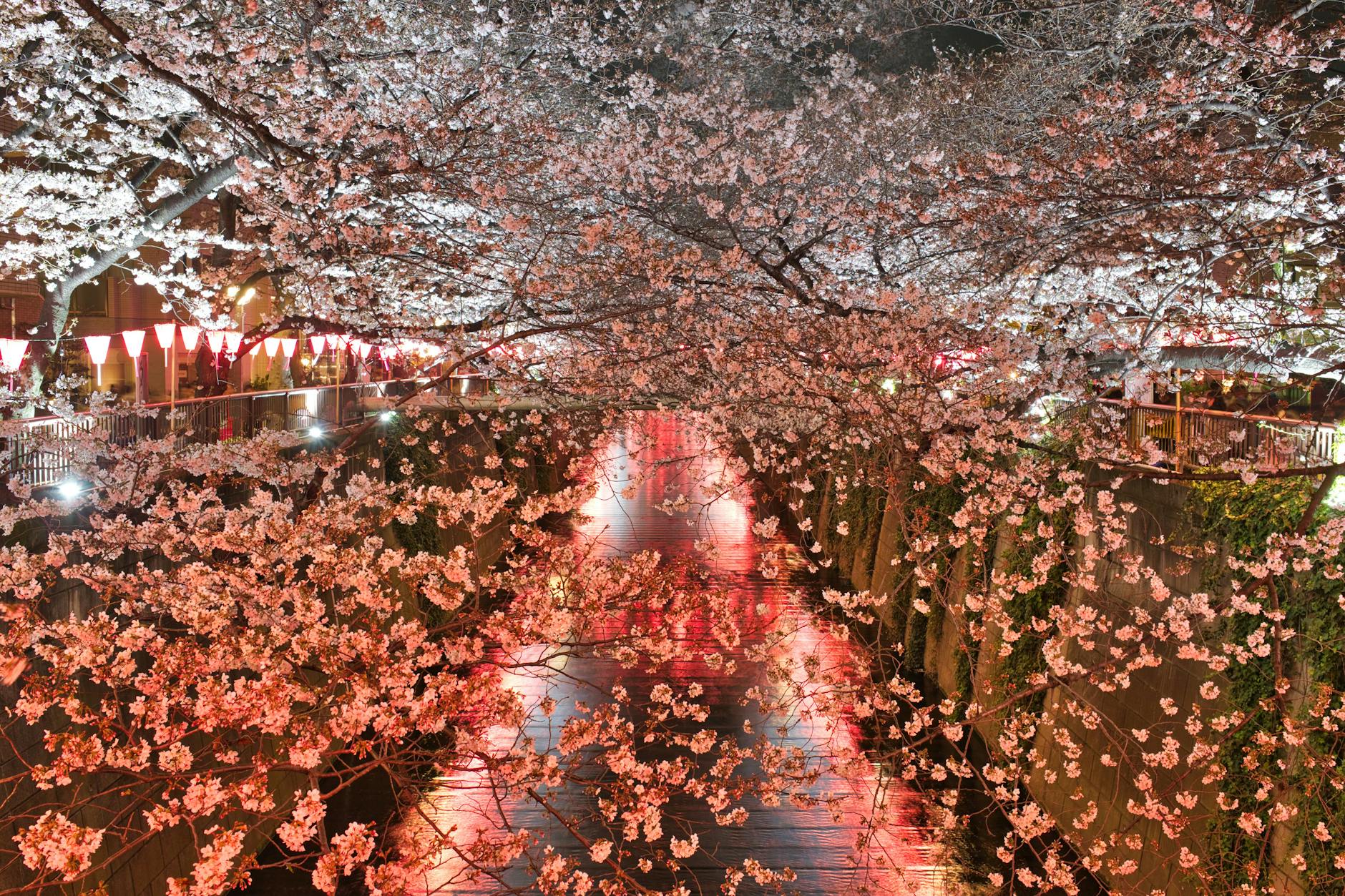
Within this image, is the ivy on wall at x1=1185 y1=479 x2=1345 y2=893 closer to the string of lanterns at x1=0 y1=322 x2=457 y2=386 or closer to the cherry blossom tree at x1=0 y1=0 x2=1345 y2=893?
the cherry blossom tree at x1=0 y1=0 x2=1345 y2=893

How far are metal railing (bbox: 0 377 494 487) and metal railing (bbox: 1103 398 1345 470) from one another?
272 inches

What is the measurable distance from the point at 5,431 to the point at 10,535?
87cm

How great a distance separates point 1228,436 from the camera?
865cm

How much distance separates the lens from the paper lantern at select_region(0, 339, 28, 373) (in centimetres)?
1440

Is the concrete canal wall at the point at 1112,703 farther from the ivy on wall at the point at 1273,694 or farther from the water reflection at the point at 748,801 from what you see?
the water reflection at the point at 748,801

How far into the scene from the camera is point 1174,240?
29.3 feet

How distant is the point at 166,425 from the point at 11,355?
556 cm

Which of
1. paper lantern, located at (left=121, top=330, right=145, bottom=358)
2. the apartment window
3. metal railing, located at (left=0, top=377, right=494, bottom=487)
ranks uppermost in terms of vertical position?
the apartment window

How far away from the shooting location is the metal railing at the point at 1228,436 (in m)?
7.62

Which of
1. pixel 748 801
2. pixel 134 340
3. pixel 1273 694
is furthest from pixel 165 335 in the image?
pixel 1273 694

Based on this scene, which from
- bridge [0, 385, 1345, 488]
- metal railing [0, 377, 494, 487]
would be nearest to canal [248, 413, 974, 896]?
bridge [0, 385, 1345, 488]

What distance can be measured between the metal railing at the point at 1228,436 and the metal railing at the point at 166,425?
22.7 ft

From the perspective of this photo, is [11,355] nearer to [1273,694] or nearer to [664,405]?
[664,405]

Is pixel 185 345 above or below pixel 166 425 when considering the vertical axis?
above
